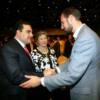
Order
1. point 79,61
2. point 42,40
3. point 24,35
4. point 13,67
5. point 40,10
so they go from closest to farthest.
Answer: point 79,61
point 13,67
point 24,35
point 42,40
point 40,10

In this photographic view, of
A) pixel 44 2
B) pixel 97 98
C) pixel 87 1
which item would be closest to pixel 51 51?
pixel 97 98

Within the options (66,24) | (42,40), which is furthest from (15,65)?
(42,40)

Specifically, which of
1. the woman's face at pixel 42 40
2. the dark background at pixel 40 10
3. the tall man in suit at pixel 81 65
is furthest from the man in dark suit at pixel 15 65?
the dark background at pixel 40 10

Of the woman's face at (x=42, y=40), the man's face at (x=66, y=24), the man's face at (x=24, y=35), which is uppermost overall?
the man's face at (x=66, y=24)

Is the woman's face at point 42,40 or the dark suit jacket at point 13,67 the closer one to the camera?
the dark suit jacket at point 13,67

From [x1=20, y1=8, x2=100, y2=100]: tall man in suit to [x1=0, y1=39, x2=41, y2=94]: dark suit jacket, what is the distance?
0.36m

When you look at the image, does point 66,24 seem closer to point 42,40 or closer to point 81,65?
point 81,65

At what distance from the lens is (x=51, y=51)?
22.2ft

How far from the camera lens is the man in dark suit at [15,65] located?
461 cm

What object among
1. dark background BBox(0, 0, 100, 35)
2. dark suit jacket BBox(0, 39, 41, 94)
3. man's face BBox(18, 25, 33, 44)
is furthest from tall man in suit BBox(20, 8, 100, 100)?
dark background BBox(0, 0, 100, 35)

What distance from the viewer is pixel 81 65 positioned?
13.7 feet

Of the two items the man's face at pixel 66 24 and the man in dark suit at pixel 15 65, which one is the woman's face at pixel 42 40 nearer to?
the man in dark suit at pixel 15 65

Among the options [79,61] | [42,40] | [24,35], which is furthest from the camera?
[42,40]

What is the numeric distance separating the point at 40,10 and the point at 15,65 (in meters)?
21.8
